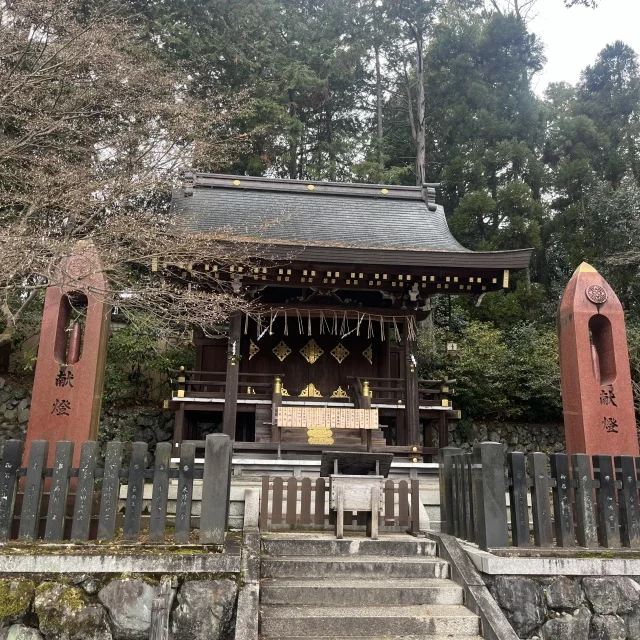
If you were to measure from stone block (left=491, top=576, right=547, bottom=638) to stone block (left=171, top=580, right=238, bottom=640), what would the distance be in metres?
2.19

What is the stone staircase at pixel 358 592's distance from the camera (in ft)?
13.6

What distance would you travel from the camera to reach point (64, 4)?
30.4 ft

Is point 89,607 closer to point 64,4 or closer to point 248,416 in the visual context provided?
point 248,416

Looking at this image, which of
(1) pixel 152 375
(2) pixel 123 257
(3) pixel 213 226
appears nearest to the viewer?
(2) pixel 123 257

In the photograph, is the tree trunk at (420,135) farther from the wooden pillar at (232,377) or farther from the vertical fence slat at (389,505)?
the vertical fence slat at (389,505)

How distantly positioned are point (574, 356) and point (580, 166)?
59.0 feet

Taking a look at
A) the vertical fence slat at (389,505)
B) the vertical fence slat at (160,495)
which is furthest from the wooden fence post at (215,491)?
the vertical fence slat at (389,505)

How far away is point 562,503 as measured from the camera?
5039mm

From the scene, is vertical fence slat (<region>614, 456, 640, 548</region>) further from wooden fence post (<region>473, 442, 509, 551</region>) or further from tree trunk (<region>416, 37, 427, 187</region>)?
tree trunk (<region>416, 37, 427, 187</region>)

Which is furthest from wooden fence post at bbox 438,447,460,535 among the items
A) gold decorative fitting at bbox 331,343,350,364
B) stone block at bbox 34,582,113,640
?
gold decorative fitting at bbox 331,343,350,364

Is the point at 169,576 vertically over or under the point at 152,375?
under

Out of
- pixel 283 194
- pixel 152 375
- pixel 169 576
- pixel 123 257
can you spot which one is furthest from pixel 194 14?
pixel 169 576

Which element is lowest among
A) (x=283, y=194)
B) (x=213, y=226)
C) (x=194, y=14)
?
(x=213, y=226)

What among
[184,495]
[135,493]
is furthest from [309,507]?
[135,493]
